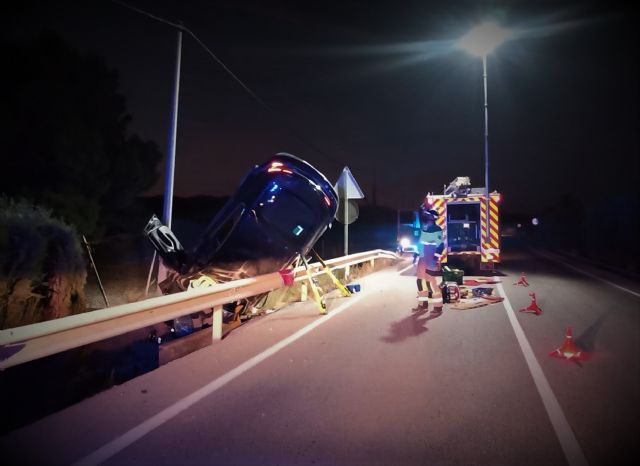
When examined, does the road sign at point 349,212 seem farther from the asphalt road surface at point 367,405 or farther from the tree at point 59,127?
the tree at point 59,127

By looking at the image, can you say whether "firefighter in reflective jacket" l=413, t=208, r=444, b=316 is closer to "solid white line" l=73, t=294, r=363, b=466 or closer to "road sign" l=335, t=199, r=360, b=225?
"solid white line" l=73, t=294, r=363, b=466

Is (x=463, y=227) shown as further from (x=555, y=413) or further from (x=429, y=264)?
(x=555, y=413)

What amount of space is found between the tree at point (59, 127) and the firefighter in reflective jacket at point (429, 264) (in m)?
16.9

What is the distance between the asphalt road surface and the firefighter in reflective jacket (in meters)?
1.81

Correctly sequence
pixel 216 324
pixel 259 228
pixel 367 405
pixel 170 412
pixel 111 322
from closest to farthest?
1. pixel 170 412
2. pixel 367 405
3. pixel 111 322
4. pixel 259 228
5. pixel 216 324

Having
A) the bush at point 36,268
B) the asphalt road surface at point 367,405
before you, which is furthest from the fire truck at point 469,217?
the bush at point 36,268

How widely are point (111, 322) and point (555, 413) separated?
4304 millimetres

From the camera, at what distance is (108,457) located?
3.02m

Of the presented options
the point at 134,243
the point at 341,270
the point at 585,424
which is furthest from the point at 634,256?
the point at 134,243

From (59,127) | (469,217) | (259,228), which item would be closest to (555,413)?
(259,228)

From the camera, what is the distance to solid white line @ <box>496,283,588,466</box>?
3.11m

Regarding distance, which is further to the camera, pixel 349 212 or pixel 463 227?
pixel 463 227

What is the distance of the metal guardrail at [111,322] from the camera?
11.6 feet

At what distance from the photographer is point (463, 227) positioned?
1803 centimetres
